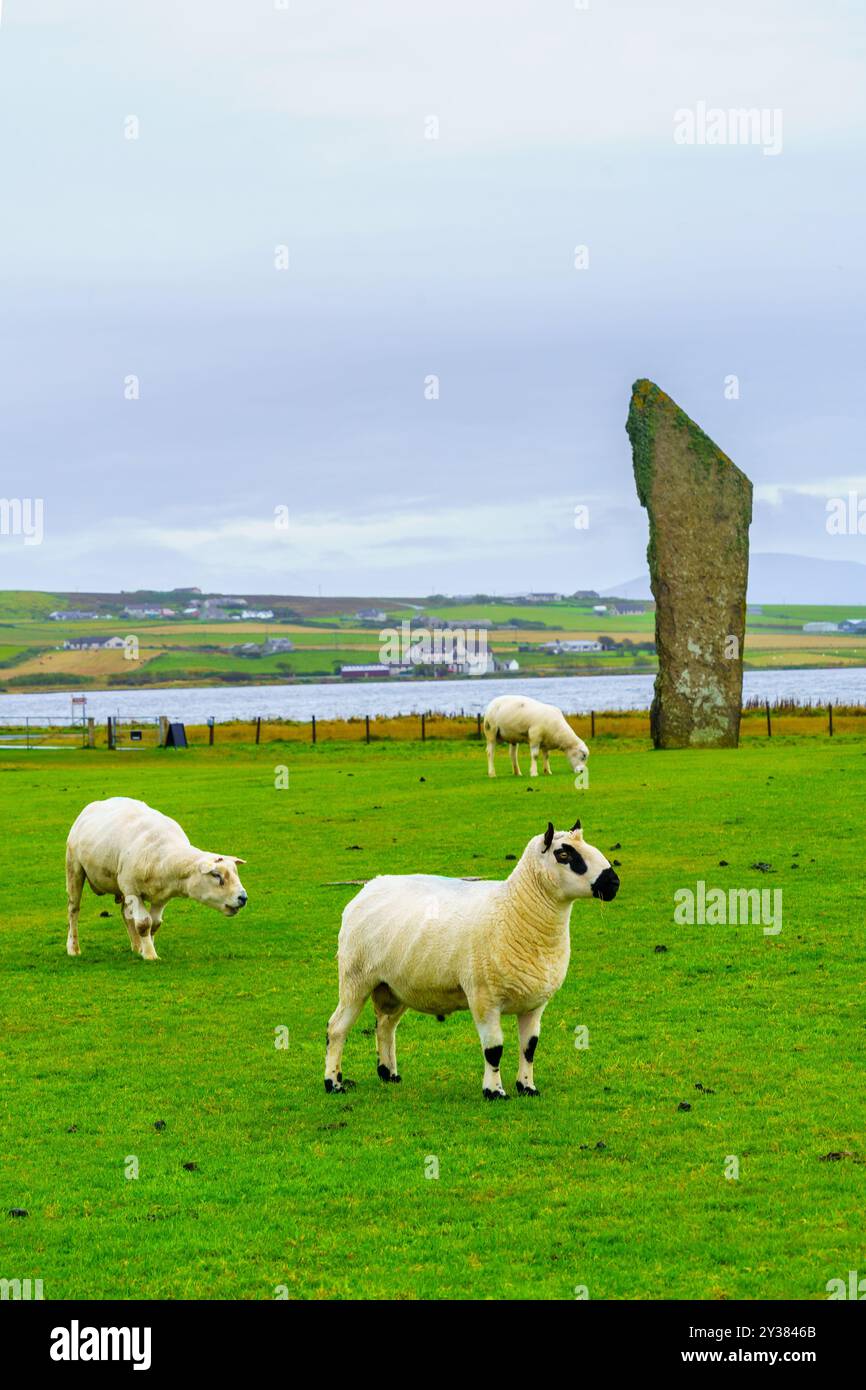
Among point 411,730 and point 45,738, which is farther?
point 45,738

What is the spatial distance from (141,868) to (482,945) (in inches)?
285

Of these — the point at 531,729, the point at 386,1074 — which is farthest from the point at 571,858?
the point at 531,729

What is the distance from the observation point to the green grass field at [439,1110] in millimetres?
8562

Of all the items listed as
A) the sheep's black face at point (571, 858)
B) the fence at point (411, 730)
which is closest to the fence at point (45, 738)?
the fence at point (411, 730)

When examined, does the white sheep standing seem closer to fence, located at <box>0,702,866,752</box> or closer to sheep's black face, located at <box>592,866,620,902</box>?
fence, located at <box>0,702,866,752</box>

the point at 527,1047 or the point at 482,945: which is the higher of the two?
the point at 482,945

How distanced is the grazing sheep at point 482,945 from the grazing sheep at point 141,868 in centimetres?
477

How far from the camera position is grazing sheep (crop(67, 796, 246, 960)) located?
16719 mm

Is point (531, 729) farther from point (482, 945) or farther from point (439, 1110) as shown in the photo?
point (482, 945)

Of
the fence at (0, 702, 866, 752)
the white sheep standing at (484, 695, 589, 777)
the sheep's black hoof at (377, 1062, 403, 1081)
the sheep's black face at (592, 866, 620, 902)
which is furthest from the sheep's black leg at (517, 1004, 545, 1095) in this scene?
the fence at (0, 702, 866, 752)

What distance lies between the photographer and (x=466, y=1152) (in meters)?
10.4

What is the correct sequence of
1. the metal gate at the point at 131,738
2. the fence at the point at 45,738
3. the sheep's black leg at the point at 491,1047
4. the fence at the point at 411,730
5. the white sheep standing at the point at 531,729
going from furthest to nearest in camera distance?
the fence at the point at 45,738 < the metal gate at the point at 131,738 < the fence at the point at 411,730 < the white sheep standing at the point at 531,729 < the sheep's black leg at the point at 491,1047

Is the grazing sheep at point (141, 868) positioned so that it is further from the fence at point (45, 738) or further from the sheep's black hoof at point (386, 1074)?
the fence at point (45, 738)

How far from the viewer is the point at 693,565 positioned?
42750 mm
